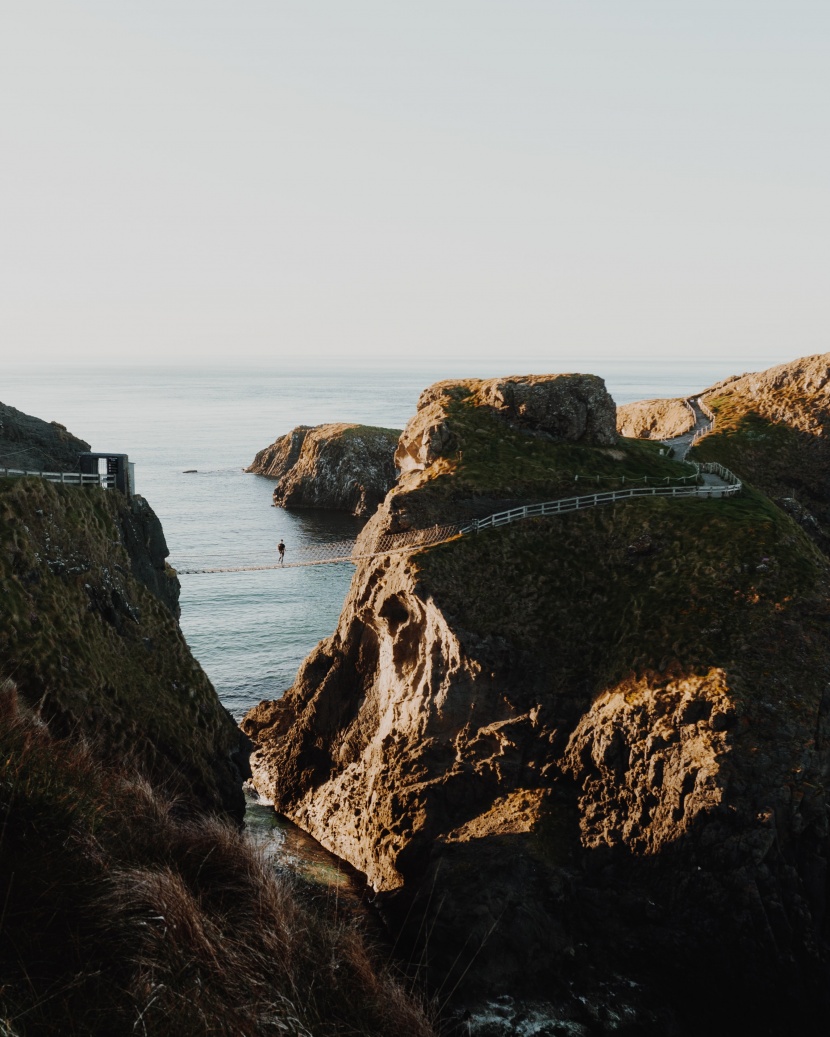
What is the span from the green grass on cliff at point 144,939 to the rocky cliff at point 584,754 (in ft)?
37.8

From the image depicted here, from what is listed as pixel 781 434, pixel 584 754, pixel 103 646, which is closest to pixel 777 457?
pixel 781 434

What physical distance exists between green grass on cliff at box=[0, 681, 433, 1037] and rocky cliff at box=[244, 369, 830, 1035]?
11.5 meters

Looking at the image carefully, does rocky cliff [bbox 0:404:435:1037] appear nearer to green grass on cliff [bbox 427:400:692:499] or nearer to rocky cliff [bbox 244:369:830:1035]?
rocky cliff [bbox 244:369:830:1035]

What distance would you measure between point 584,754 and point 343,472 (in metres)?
94.7

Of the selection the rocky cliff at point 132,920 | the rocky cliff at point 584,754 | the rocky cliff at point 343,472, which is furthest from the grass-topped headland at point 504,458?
the rocky cliff at point 343,472

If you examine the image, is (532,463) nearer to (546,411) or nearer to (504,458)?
(504,458)

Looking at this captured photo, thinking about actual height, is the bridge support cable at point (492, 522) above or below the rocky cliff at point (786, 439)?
below

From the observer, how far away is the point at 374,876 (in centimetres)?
4356

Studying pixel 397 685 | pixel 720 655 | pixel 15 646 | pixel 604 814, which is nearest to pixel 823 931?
pixel 604 814

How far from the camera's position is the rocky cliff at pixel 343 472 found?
13025 cm

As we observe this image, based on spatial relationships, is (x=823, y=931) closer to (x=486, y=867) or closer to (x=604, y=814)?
(x=604, y=814)

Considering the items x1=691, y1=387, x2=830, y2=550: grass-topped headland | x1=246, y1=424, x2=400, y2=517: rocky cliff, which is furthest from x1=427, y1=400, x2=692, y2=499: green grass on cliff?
x1=246, y1=424, x2=400, y2=517: rocky cliff

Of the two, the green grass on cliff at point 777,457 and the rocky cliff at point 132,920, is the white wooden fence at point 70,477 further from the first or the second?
the green grass on cliff at point 777,457

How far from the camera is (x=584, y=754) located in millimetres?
42125
